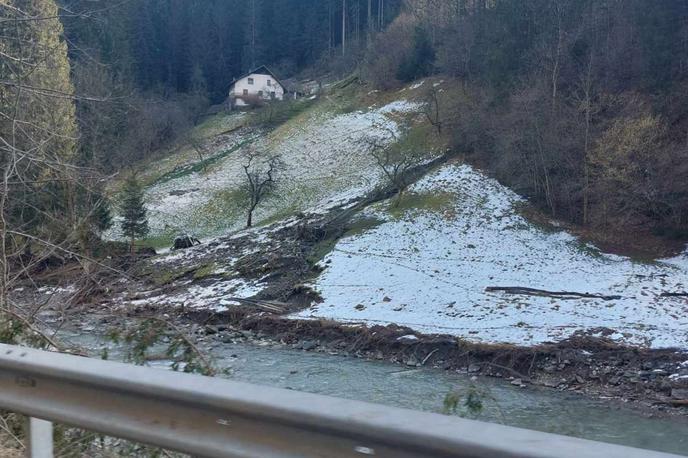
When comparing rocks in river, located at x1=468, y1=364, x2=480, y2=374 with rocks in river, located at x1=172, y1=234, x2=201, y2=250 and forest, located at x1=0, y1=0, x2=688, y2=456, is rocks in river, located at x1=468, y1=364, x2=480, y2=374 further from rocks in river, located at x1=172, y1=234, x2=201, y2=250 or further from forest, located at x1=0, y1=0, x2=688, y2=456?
rocks in river, located at x1=172, y1=234, x2=201, y2=250

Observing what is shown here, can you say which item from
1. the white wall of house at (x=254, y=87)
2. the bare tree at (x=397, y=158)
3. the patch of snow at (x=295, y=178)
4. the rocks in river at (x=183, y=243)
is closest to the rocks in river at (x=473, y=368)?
the bare tree at (x=397, y=158)

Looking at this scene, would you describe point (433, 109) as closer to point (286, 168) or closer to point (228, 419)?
point (286, 168)

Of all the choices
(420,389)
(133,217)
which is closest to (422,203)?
(133,217)

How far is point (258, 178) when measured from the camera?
4522 cm

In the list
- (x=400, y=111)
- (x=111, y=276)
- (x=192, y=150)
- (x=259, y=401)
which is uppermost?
(x=259, y=401)

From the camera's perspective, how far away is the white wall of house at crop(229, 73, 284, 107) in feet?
238

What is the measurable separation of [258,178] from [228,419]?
140 ft

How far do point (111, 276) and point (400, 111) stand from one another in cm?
4482

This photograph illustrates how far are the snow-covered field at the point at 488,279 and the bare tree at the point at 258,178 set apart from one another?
32.1 ft

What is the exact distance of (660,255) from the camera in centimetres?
2922

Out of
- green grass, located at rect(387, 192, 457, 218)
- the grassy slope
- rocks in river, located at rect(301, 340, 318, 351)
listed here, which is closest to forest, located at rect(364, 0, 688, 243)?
green grass, located at rect(387, 192, 457, 218)

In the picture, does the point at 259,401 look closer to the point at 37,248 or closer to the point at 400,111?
the point at 37,248

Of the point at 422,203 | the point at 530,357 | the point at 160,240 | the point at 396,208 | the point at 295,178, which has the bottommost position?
the point at 160,240

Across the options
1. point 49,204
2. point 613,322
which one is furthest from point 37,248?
point 613,322
